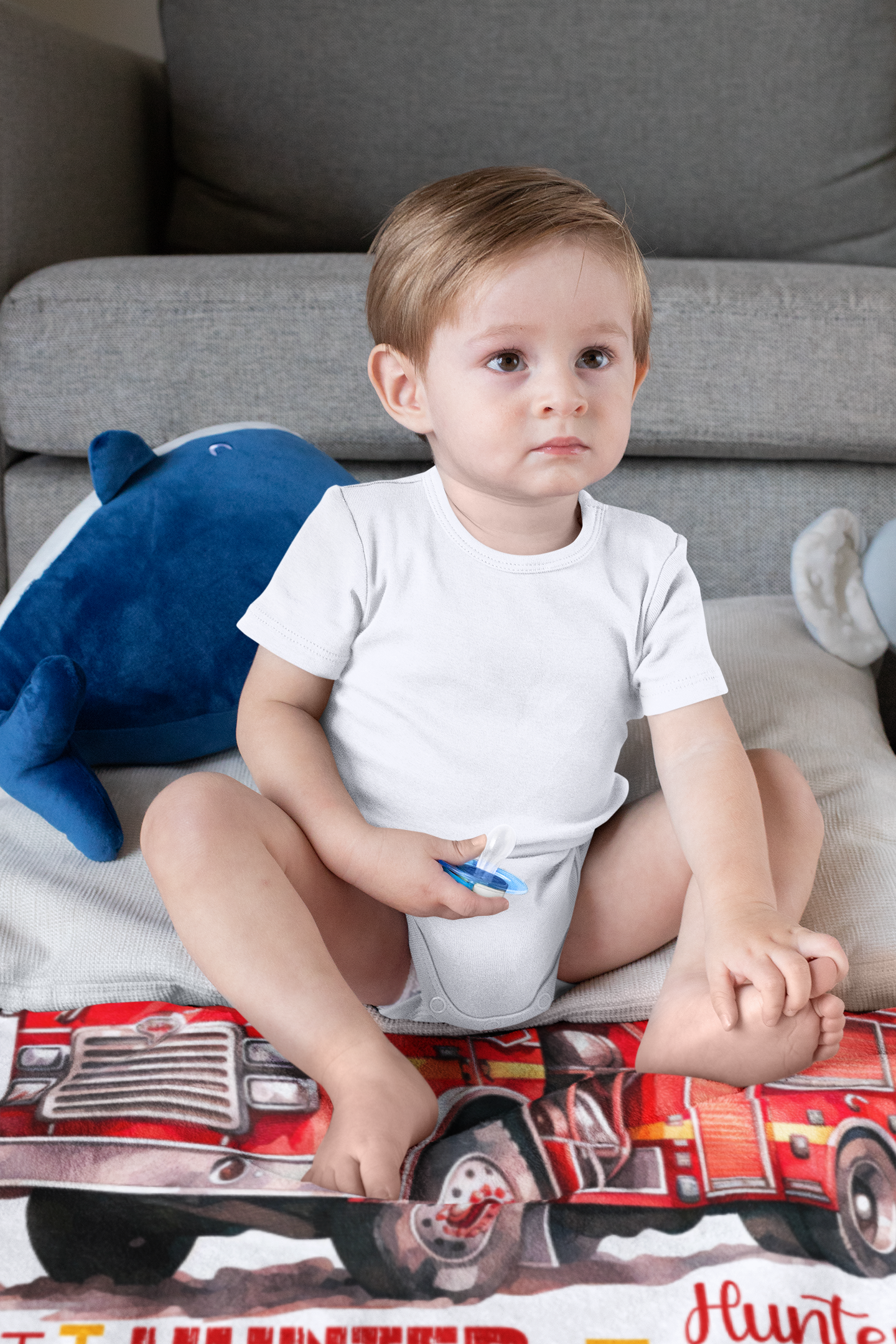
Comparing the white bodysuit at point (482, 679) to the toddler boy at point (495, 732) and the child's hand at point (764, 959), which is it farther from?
the child's hand at point (764, 959)

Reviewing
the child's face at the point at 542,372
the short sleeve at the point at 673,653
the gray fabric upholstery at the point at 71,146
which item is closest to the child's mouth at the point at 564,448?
the child's face at the point at 542,372

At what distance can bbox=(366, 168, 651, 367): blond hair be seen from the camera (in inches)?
25.5

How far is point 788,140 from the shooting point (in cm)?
162

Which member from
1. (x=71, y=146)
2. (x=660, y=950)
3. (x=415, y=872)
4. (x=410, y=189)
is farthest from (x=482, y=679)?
(x=410, y=189)

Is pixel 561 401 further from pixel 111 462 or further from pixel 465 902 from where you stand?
pixel 111 462

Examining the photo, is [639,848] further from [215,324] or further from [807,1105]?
[215,324]

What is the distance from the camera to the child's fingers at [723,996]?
0.59m

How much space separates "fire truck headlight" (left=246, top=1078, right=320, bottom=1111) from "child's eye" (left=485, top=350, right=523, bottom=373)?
1.42 ft

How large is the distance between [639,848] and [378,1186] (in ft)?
1.04

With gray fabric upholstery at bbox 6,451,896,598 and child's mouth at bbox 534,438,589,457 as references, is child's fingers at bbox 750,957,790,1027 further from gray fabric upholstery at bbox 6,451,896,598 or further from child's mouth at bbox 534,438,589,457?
gray fabric upholstery at bbox 6,451,896,598

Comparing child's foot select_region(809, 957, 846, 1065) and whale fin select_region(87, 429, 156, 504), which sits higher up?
whale fin select_region(87, 429, 156, 504)

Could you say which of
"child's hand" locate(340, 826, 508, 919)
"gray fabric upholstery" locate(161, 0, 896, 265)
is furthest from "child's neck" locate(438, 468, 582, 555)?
"gray fabric upholstery" locate(161, 0, 896, 265)

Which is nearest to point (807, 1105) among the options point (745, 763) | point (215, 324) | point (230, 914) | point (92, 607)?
point (745, 763)

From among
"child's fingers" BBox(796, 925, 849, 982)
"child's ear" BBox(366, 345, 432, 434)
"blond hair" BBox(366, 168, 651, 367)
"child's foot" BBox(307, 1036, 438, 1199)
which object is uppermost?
"blond hair" BBox(366, 168, 651, 367)
